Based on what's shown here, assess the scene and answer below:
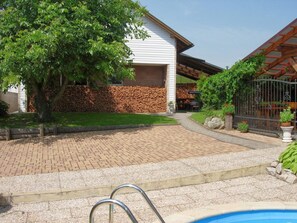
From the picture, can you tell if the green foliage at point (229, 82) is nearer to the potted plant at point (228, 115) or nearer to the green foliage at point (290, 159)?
the potted plant at point (228, 115)

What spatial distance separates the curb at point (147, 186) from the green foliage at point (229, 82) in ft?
21.8

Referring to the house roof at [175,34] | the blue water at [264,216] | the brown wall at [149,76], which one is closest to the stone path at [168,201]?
the blue water at [264,216]

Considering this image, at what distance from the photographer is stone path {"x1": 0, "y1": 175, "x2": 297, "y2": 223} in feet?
16.1

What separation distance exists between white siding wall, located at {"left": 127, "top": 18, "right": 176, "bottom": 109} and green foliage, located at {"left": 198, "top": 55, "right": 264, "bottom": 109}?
677 cm

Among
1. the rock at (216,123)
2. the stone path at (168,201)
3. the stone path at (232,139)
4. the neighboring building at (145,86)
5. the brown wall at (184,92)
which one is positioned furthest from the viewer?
the brown wall at (184,92)

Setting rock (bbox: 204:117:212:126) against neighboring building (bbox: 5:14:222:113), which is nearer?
rock (bbox: 204:117:212:126)

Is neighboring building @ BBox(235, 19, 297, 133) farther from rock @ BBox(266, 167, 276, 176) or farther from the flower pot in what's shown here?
rock @ BBox(266, 167, 276, 176)

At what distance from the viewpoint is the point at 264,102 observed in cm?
1280

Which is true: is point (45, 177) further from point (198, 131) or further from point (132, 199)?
point (198, 131)

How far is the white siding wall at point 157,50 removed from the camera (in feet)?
71.2

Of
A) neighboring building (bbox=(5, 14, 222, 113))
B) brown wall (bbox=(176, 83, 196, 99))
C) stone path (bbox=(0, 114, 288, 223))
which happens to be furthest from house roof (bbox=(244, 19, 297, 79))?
brown wall (bbox=(176, 83, 196, 99))

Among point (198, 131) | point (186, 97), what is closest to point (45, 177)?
point (198, 131)

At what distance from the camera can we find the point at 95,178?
655cm

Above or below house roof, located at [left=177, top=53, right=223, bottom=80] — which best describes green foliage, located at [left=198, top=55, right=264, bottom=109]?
below
